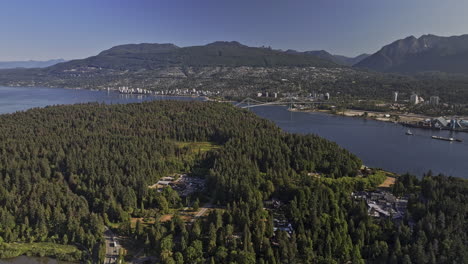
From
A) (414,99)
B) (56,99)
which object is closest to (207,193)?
(414,99)

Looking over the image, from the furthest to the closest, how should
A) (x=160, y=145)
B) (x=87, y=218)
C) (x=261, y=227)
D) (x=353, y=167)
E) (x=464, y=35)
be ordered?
1. (x=464, y=35)
2. (x=160, y=145)
3. (x=353, y=167)
4. (x=87, y=218)
5. (x=261, y=227)

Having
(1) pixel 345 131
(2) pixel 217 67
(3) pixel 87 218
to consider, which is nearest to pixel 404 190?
(3) pixel 87 218

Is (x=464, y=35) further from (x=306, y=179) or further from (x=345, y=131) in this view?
(x=306, y=179)

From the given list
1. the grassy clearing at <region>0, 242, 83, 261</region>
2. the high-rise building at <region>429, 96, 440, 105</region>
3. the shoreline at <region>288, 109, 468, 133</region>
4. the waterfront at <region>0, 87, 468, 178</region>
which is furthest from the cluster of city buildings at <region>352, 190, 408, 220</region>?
the high-rise building at <region>429, 96, 440, 105</region>

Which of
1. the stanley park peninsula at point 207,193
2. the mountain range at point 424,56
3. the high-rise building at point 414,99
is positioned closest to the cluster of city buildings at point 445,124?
the stanley park peninsula at point 207,193

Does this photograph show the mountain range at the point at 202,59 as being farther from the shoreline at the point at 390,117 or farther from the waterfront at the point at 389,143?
the waterfront at the point at 389,143
